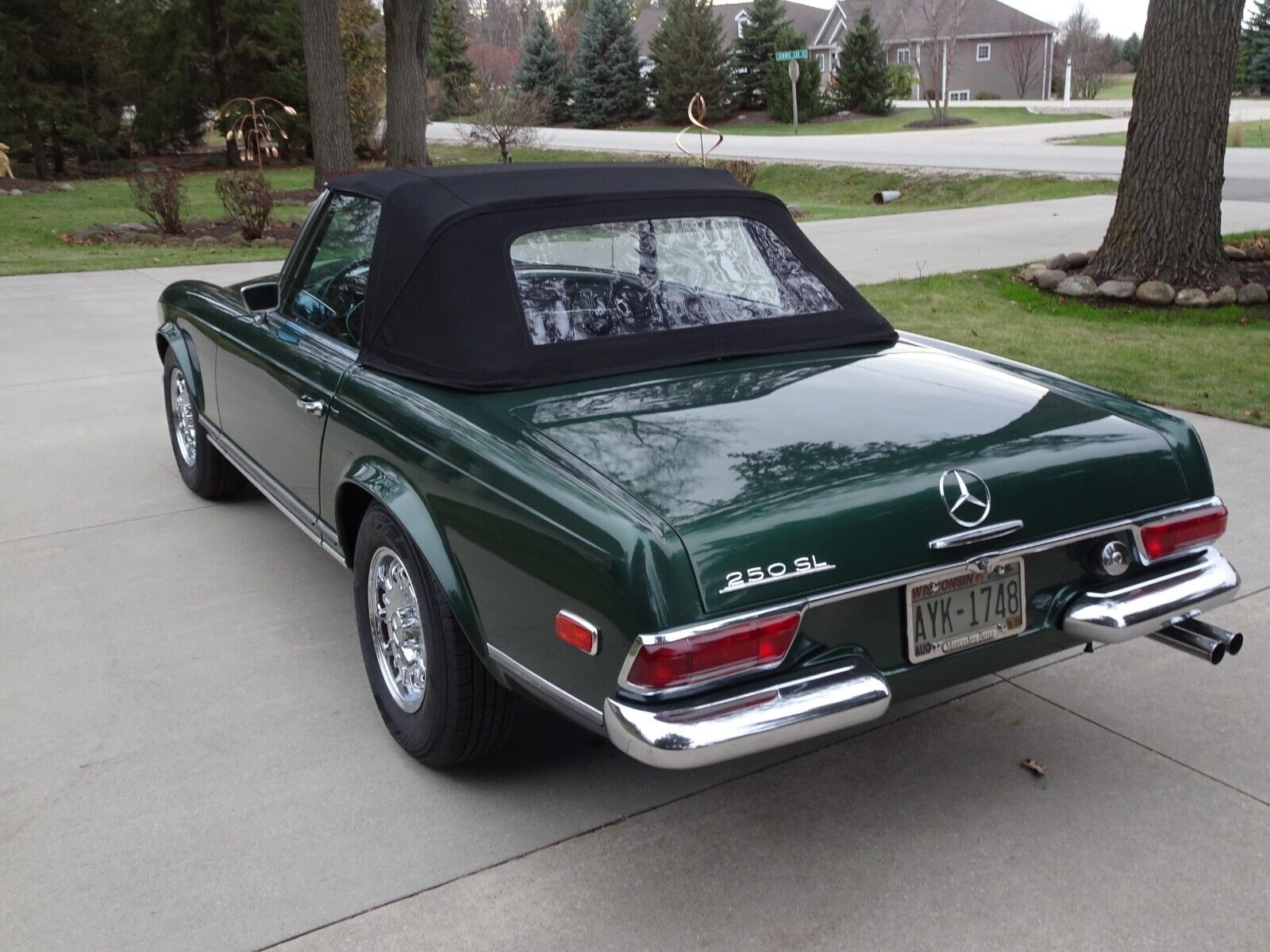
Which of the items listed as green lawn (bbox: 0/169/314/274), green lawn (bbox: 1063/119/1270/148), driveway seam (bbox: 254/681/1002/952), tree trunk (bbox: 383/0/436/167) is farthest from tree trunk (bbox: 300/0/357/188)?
green lawn (bbox: 1063/119/1270/148)

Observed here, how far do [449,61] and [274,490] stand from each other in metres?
49.8

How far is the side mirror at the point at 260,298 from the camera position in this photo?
4.45m

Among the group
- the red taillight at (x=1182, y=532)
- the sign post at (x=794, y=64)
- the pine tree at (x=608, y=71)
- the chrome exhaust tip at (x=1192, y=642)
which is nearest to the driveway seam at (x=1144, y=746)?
the chrome exhaust tip at (x=1192, y=642)

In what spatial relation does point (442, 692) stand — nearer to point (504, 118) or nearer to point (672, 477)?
point (672, 477)

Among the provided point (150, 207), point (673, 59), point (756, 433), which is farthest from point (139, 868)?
point (673, 59)

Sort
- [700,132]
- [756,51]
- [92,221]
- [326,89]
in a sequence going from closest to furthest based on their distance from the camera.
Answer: [326,89], [92,221], [700,132], [756,51]

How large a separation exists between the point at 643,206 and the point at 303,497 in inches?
56.4

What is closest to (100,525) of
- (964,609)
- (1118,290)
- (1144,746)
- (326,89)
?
(964,609)

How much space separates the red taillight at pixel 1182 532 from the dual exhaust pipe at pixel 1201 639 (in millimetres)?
204

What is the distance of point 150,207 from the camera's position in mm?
17109

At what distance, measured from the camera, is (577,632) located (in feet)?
8.61

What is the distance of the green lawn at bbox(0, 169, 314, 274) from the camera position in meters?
13.9

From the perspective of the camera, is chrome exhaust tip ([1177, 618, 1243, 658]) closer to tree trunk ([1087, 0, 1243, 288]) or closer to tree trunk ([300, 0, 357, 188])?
tree trunk ([1087, 0, 1243, 288])

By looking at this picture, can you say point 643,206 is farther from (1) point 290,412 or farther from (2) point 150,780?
(2) point 150,780
